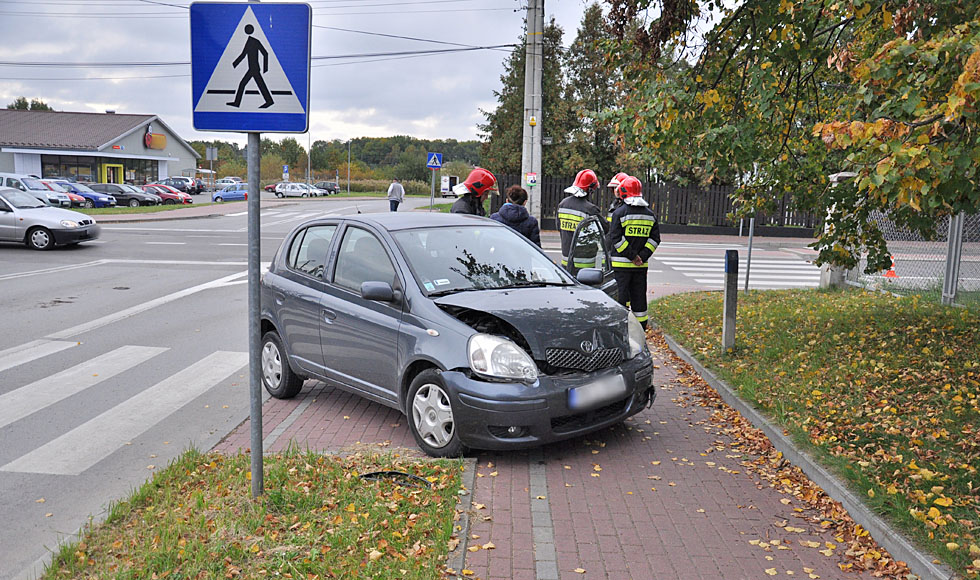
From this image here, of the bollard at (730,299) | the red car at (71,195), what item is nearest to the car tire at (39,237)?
the bollard at (730,299)

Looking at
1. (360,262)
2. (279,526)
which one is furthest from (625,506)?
(360,262)

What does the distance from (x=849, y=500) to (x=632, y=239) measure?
4951 mm

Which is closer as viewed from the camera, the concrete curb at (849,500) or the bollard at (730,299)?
the concrete curb at (849,500)

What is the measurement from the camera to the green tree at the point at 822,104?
4031 millimetres

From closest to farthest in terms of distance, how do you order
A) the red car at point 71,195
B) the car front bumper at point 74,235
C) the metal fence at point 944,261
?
the metal fence at point 944,261
the car front bumper at point 74,235
the red car at point 71,195

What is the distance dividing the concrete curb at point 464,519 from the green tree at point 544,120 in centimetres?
→ 2806

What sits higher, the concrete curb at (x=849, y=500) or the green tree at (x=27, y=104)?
the green tree at (x=27, y=104)

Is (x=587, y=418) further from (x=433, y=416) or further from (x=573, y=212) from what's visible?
(x=573, y=212)

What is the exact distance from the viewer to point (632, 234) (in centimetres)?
894

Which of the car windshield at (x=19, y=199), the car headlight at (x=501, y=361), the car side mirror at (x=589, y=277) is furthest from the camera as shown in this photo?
the car windshield at (x=19, y=199)

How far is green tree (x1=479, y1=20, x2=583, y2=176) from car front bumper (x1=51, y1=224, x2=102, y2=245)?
17.4 m

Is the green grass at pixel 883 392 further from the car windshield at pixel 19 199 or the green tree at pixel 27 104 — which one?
the green tree at pixel 27 104

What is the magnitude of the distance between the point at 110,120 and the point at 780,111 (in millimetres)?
68009

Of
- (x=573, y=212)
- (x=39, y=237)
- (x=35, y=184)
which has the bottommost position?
(x=39, y=237)
